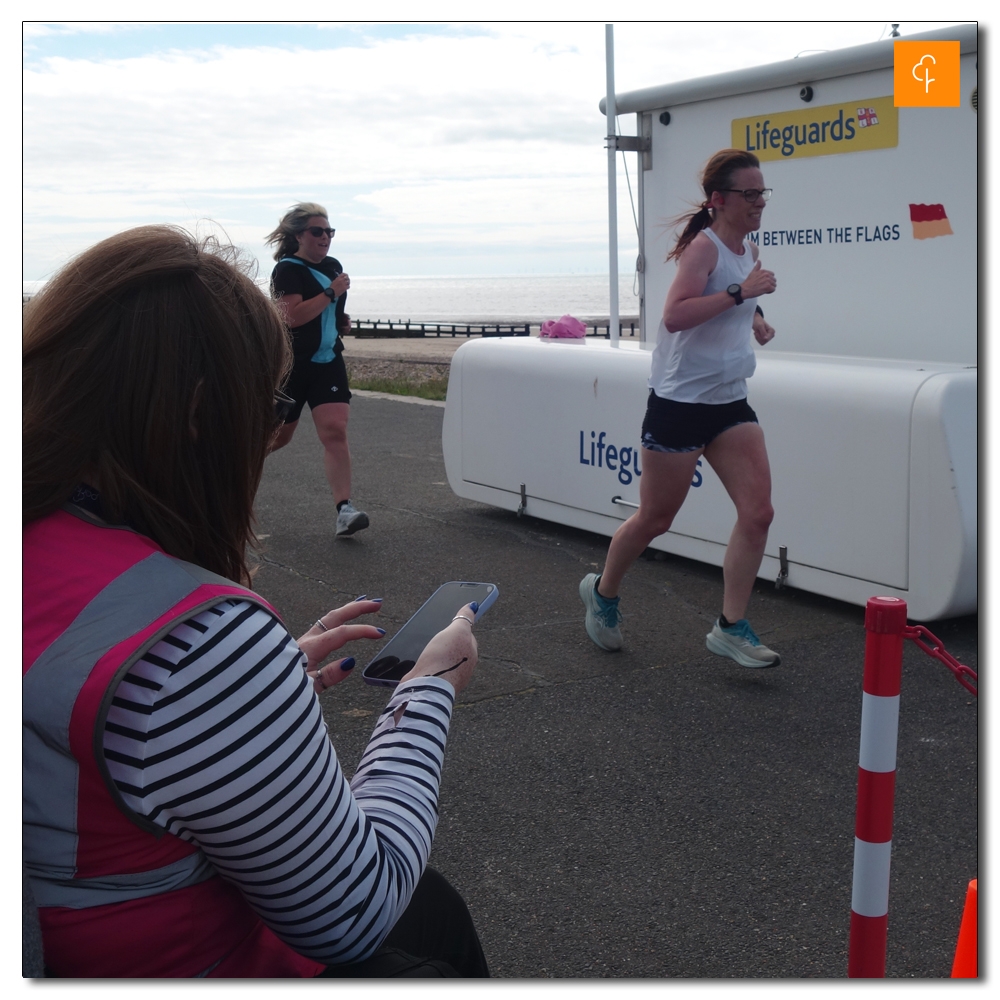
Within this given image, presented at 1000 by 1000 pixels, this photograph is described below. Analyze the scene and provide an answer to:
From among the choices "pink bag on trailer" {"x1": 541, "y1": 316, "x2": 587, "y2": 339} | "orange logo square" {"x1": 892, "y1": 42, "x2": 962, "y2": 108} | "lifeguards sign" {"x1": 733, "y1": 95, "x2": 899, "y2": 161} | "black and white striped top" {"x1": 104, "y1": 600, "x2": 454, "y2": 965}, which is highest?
"lifeguards sign" {"x1": 733, "y1": 95, "x2": 899, "y2": 161}

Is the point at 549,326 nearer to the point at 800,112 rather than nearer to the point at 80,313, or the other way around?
the point at 800,112

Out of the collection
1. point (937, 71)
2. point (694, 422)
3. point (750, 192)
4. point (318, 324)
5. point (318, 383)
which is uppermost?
point (750, 192)

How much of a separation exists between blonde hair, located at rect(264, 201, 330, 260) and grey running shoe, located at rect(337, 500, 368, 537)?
5.11 feet

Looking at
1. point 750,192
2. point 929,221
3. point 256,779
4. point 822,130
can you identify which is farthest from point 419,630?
point 822,130

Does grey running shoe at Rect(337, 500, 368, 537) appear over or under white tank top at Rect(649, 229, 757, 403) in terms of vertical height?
under

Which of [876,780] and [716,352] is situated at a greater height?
[716,352]

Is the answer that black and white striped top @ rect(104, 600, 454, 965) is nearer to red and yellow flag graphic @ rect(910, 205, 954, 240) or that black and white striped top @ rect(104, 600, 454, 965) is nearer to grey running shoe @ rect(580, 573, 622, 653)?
grey running shoe @ rect(580, 573, 622, 653)

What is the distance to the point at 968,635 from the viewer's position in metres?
4.36

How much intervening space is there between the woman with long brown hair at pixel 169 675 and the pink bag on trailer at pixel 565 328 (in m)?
5.53

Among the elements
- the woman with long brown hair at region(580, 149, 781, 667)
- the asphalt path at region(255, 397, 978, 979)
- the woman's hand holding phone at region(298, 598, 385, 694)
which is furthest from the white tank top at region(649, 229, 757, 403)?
the woman's hand holding phone at region(298, 598, 385, 694)

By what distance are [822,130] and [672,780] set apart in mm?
4083

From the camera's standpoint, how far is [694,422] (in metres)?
4.11

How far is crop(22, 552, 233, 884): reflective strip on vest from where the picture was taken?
1.12 m

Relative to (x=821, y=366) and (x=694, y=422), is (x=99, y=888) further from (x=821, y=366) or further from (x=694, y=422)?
(x=821, y=366)
